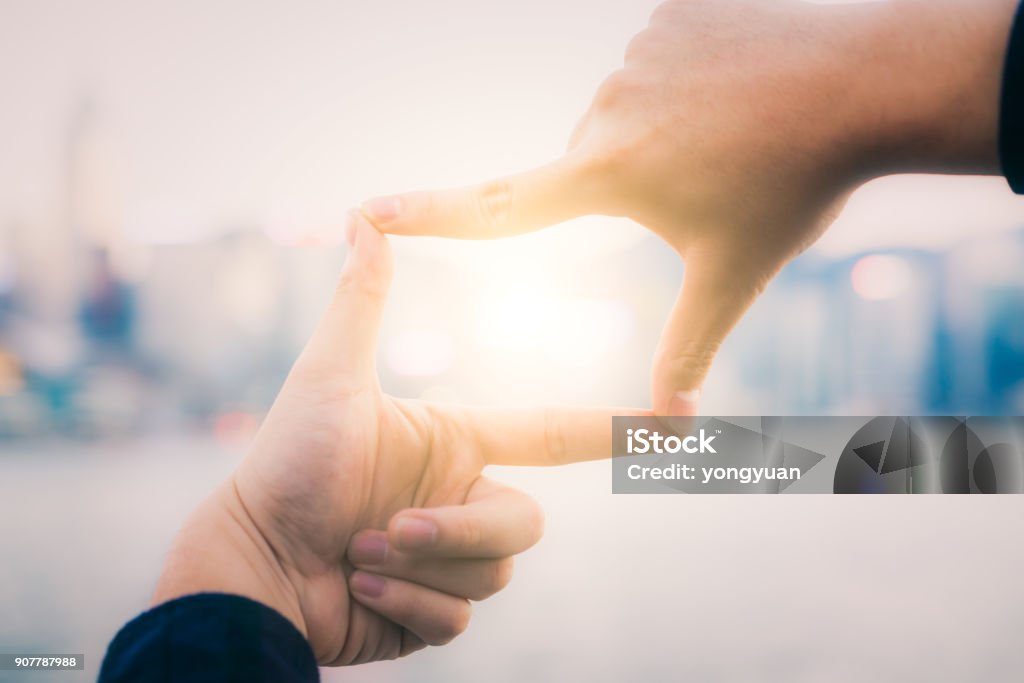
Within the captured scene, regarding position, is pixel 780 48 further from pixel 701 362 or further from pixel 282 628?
pixel 282 628

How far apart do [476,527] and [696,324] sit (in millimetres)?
779

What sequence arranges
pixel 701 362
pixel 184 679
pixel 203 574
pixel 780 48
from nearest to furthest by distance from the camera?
1. pixel 184 679
2. pixel 203 574
3. pixel 780 48
4. pixel 701 362

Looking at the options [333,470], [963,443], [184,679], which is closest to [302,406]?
[333,470]

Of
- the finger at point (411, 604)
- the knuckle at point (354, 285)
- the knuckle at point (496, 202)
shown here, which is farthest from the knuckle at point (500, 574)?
the knuckle at point (496, 202)

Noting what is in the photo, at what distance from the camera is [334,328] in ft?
4.75

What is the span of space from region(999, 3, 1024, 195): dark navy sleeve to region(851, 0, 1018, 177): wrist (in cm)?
2

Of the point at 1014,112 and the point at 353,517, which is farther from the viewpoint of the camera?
the point at 353,517

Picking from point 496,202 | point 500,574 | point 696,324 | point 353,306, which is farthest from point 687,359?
point 353,306

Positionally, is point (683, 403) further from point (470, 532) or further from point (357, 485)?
point (357, 485)

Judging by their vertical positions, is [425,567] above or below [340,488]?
below

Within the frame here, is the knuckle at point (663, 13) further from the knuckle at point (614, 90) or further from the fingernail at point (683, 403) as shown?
the fingernail at point (683, 403)

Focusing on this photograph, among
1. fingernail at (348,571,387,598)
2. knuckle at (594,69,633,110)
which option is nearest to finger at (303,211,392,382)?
fingernail at (348,571,387,598)

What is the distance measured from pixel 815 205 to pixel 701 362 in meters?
0.48

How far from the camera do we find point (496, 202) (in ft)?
4.82
